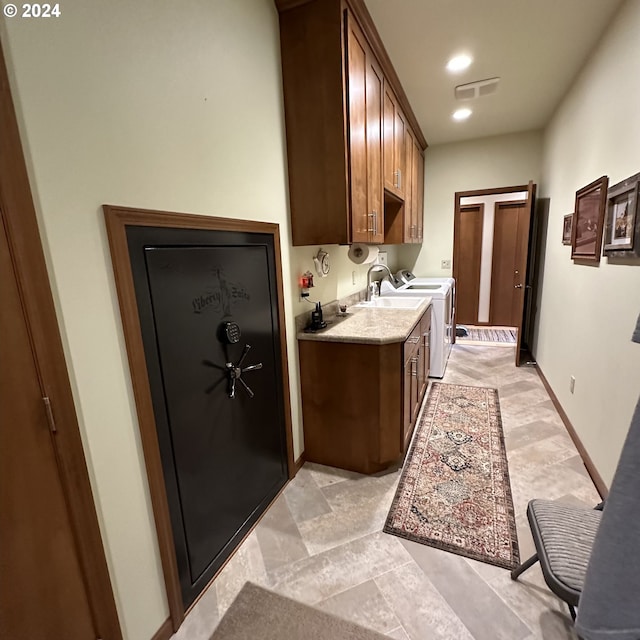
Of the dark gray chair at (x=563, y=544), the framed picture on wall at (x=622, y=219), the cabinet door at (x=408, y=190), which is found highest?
the cabinet door at (x=408, y=190)

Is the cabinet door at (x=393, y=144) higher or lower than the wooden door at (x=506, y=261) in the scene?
higher

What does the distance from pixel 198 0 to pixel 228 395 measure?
161 centimetres

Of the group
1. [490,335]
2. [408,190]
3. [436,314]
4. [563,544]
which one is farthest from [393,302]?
[490,335]

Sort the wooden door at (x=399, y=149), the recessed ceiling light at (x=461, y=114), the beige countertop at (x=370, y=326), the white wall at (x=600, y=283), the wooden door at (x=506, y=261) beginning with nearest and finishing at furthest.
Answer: the white wall at (x=600, y=283), the beige countertop at (x=370, y=326), the wooden door at (x=399, y=149), the recessed ceiling light at (x=461, y=114), the wooden door at (x=506, y=261)

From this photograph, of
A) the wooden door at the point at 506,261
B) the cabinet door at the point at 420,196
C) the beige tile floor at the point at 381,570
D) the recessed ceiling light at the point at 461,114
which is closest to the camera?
the beige tile floor at the point at 381,570

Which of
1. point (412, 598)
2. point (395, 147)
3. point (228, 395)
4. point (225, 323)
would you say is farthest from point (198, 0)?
point (412, 598)

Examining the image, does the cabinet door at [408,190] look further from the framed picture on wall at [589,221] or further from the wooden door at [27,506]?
the wooden door at [27,506]

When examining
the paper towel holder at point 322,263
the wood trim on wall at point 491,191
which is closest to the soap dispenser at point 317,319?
the paper towel holder at point 322,263

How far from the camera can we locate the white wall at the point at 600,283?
69.3 inches

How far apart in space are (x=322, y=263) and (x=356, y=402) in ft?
3.29

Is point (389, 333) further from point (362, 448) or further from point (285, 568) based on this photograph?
point (285, 568)

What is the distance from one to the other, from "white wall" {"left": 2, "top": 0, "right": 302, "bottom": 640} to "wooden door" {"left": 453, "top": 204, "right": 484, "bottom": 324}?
502 cm

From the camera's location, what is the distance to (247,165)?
1.69 metres

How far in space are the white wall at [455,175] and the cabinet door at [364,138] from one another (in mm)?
2418
